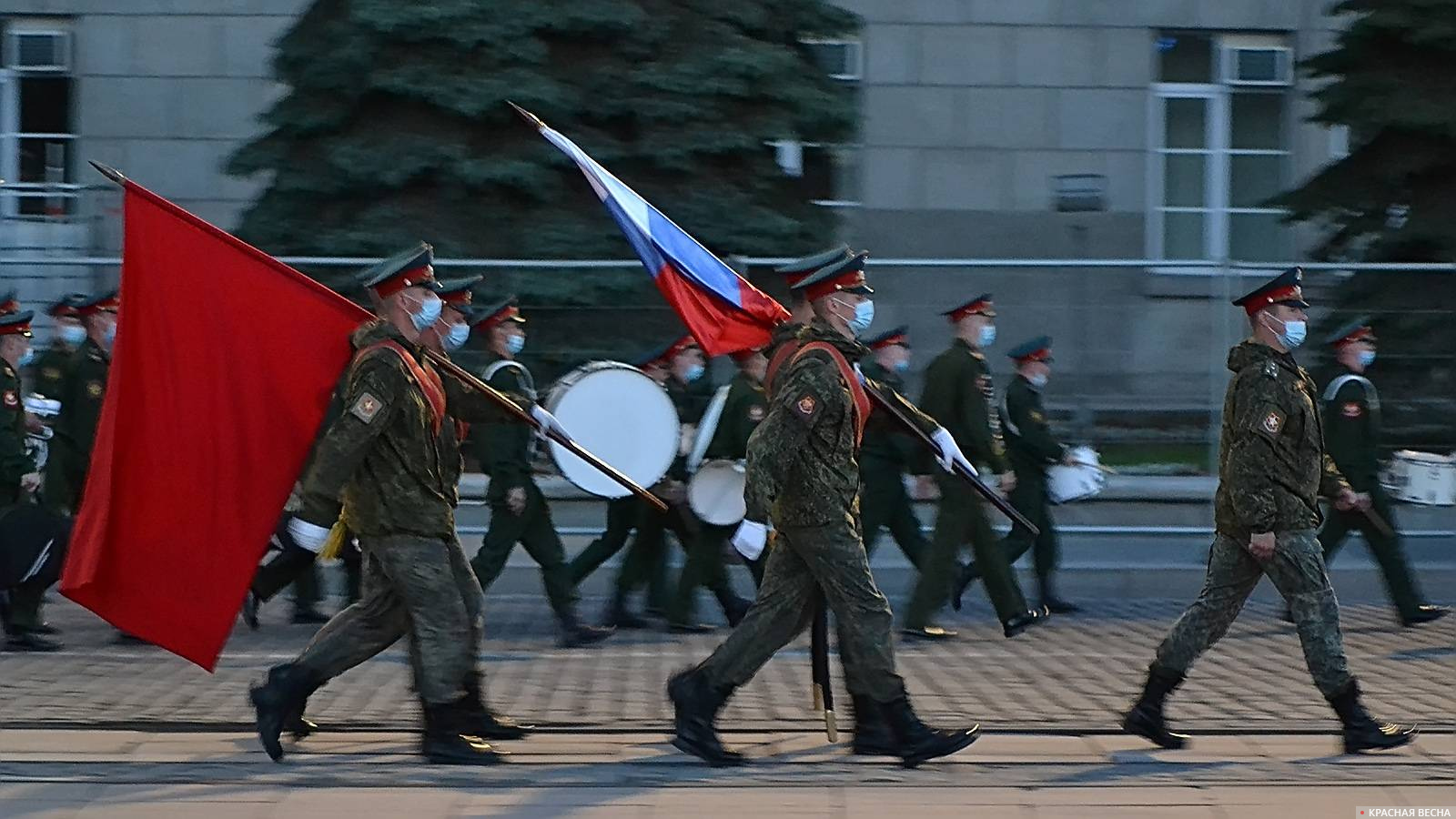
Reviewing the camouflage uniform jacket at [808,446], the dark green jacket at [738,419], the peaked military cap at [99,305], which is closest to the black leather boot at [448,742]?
the camouflage uniform jacket at [808,446]

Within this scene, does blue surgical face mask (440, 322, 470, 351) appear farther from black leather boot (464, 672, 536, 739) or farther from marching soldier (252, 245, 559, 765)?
black leather boot (464, 672, 536, 739)

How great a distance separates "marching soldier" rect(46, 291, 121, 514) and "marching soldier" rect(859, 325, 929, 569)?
4.33 metres

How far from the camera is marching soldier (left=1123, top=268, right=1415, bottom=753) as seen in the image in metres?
7.69

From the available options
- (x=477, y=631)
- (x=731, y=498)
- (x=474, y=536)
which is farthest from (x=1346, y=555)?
(x=477, y=631)

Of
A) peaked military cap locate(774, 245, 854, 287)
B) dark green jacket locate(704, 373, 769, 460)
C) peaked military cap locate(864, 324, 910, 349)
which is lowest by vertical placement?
dark green jacket locate(704, 373, 769, 460)

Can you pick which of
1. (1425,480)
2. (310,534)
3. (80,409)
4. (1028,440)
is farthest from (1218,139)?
(310,534)

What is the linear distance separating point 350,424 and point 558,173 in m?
7.47

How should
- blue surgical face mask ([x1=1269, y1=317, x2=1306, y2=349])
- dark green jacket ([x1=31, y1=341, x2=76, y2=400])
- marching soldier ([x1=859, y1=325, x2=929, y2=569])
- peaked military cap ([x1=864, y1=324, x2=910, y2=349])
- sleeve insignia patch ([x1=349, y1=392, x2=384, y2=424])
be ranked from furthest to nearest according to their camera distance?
1. peaked military cap ([x1=864, y1=324, x2=910, y2=349])
2. marching soldier ([x1=859, y1=325, x2=929, y2=569])
3. dark green jacket ([x1=31, y1=341, x2=76, y2=400])
4. blue surgical face mask ([x1=1269, y1=317, x2=1306, y2=349])
5. sleeve insignia patch ([x1=349, y1=392, x2=384, y2=424])

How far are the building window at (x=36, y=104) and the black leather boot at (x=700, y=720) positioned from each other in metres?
12.2

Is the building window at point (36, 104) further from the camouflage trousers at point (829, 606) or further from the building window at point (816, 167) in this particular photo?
the camouflage trousers at point (829, 606)

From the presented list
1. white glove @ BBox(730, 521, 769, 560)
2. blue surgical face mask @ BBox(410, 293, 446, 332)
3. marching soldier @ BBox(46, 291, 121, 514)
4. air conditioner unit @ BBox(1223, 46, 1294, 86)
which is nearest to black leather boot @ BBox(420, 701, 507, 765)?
white glove @ BBox(730, 521, 769, 560)

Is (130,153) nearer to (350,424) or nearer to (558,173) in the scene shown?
(558,173)

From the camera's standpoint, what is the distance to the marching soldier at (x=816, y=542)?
23.9ft

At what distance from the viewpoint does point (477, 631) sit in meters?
7.58
